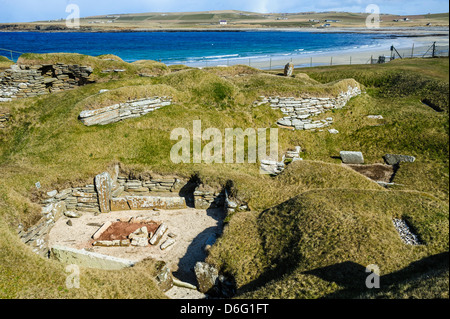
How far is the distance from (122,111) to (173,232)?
9889 mm

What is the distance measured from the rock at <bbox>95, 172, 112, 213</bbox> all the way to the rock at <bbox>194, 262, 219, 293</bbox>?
8413 millimetres

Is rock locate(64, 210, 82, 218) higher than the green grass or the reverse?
the reverse

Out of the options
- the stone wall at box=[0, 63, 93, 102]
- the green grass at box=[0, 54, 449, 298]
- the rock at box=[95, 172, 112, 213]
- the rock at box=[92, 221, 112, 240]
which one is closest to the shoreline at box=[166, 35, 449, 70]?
the stone wall at box=[0, 63, 93, 102]

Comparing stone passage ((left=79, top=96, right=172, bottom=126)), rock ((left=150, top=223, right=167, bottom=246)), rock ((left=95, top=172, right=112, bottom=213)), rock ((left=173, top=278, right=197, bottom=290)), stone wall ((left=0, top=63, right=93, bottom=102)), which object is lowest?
rock ((left=173, top=278, right=197, bottom=290))

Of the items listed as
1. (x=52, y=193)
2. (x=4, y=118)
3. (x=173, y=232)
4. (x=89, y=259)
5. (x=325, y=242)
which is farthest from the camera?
(x=4, y=118)

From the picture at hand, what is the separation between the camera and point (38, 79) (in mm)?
26453

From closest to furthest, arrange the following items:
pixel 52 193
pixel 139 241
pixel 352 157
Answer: pixel 139 241, pixel 52 193, pixel 352 157

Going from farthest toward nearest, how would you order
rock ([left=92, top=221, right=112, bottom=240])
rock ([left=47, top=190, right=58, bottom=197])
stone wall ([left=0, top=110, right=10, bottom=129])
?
stone wall ([left=0, top=110, right=10, bottom=129]), rock ([left=47, top=190, right=58, bottom=197]), rock ([left=92, top=221, right=112, bottom=240])

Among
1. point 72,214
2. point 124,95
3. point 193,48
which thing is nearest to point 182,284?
point 72,214

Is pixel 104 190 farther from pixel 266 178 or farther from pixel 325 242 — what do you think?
pixel 325 242

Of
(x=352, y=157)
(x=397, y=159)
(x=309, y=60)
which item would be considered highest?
(x=309, y=60)

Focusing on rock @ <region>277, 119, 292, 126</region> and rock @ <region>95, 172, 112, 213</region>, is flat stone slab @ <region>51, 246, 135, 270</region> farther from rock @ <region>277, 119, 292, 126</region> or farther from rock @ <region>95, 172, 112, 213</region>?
rock @ <region>277, 119, 292, 126</region>

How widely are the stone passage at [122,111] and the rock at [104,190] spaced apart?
4.80 m

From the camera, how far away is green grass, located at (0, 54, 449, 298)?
835 centimetres
